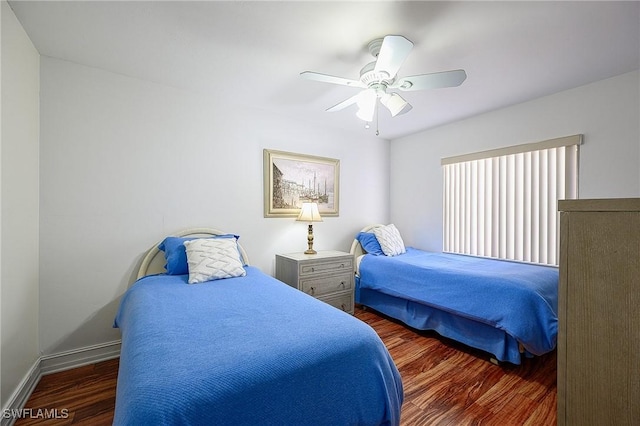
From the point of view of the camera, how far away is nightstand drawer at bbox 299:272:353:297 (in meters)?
2.87

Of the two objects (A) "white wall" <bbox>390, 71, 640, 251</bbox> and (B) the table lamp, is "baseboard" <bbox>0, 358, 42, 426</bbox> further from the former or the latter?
(A) "white wall" <bbox>390, 71, 640, 251</bbox>

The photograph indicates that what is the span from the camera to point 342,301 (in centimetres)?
311

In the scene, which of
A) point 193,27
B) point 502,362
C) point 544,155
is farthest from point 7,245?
point 544,155

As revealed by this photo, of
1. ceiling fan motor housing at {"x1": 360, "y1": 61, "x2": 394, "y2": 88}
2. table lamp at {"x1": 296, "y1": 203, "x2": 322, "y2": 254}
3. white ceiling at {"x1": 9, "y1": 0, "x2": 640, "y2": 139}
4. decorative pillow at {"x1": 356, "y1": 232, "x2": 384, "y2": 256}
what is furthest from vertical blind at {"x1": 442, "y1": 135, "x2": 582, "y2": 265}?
ceiling fan motor housing at {"x1": 360, "y1": 61, "x2": 394, "y2": 88}

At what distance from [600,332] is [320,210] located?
3025mm

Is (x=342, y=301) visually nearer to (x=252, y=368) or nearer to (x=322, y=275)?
(x=322, y=275)

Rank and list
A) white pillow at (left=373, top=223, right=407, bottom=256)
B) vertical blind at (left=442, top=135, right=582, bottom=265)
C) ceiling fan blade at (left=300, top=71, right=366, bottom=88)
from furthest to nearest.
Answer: white pillow at (left=373, top=223, right=407, bottom=256), vertical blind at (left=442, top=135, right=582, bottom=265), ceiling fan blade at (left=300, top=71, right=366, bottom=88)

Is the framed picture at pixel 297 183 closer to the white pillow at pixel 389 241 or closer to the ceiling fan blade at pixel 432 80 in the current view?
the white pillow at pixel 389 241

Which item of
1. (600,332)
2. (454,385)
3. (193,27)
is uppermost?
(193,27)

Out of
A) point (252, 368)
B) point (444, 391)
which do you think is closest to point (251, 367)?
point (252, 368)

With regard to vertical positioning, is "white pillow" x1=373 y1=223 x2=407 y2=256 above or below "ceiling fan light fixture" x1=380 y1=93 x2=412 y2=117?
below

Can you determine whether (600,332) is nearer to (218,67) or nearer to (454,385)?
(454,385)

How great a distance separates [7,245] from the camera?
5.18ft

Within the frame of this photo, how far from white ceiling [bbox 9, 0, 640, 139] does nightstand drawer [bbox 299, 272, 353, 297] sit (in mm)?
1897
